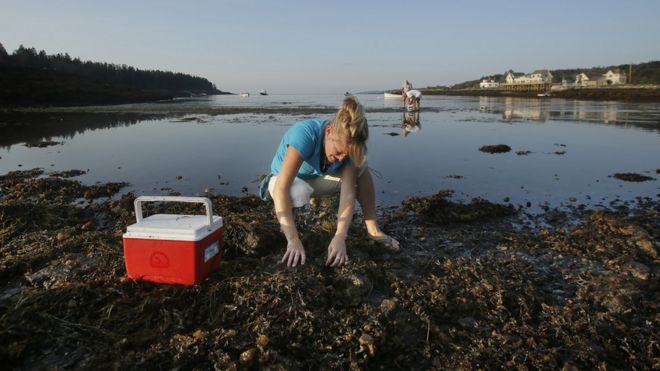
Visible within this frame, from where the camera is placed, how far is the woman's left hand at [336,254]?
313 cm

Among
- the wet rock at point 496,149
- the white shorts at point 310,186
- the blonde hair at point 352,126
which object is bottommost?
the wet rock at point 496,149

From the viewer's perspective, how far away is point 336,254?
125 inches

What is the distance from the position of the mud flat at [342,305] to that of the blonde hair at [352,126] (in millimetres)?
923

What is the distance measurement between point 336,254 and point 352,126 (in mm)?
1031

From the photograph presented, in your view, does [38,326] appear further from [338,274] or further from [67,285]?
[338,274]

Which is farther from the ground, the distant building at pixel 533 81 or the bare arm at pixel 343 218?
the distant building at pixel 533 81

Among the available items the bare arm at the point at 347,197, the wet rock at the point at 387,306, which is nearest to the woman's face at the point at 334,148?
the bare arm at the point at 347,197

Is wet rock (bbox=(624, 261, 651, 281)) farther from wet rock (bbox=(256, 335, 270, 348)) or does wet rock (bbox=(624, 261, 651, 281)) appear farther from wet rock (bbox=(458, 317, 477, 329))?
wet rock (bbox=(256, 335, 270, 348))

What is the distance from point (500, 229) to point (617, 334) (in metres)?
2.14

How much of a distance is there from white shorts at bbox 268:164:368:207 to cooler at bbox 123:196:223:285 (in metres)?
0.77

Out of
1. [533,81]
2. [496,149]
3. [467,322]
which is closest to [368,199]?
[467,322]

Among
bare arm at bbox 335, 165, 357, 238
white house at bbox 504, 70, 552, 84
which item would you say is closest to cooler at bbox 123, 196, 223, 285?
bare arm at bbox 335, 165, 357, 238

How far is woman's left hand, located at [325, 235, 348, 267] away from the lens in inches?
123

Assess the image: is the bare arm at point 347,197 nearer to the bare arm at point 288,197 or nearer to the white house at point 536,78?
the bare arm at point 288,197
